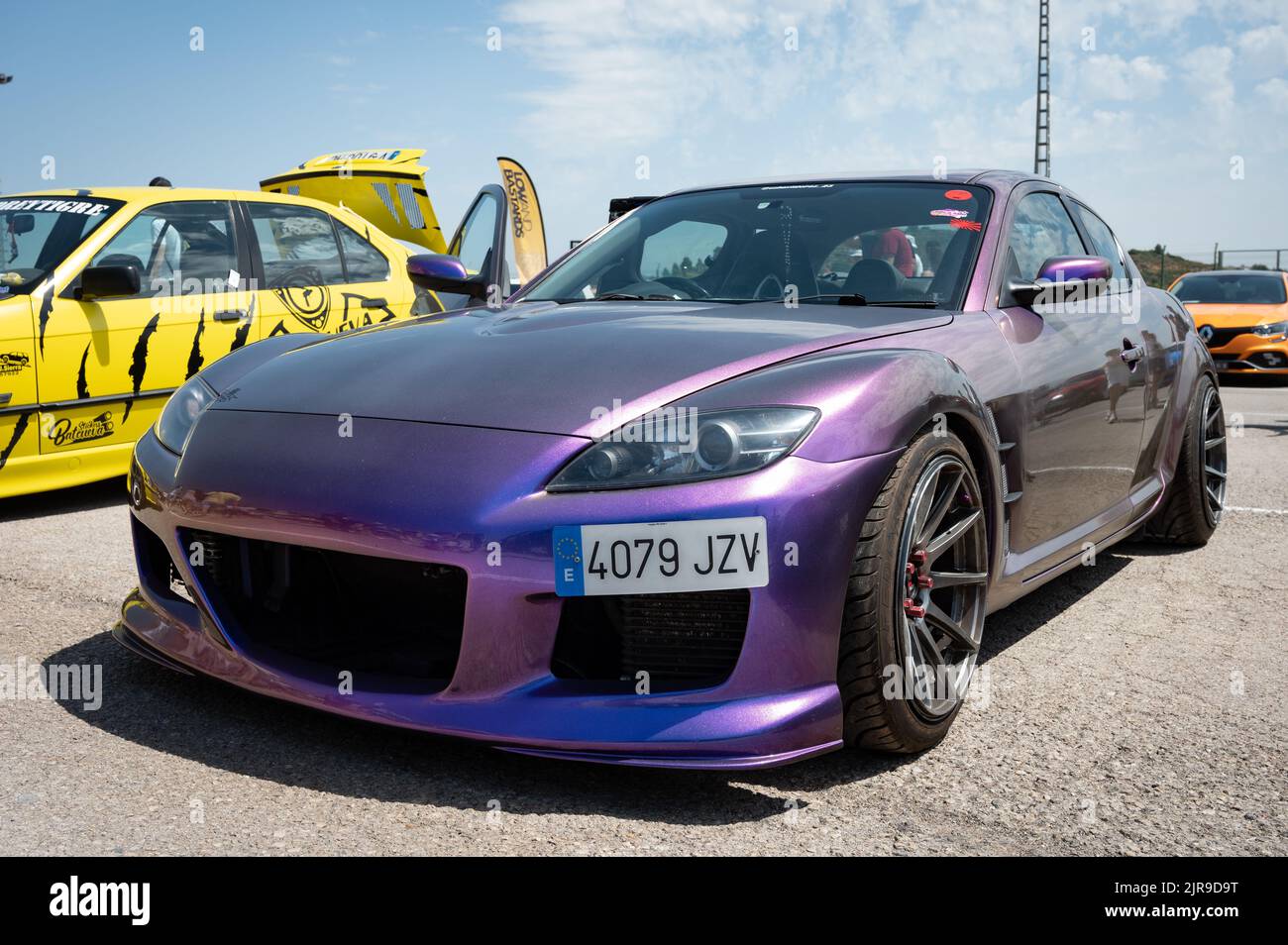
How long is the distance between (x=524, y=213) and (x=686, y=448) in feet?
30.3

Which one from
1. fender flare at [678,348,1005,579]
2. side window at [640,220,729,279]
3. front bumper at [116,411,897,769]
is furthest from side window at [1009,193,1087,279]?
front bumper at [116,411,897,769]

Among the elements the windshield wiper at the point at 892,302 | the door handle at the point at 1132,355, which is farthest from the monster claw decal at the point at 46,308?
the door handle at the point at 1132,355

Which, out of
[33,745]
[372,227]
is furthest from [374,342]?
[372,227]

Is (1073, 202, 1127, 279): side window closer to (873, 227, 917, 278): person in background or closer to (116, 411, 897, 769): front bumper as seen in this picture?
(873, 227, 917, 278): person in background

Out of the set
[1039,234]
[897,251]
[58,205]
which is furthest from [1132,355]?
[58,205]

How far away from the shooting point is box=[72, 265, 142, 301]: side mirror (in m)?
5.86

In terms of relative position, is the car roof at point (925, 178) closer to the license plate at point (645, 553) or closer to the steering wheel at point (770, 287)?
the steering wheel at point (770, 287)

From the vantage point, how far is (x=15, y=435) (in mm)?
5633

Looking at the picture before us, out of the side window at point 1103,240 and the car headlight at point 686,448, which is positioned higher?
the side window at point 1103,240

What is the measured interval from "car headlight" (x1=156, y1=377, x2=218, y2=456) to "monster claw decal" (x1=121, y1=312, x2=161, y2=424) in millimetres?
2924

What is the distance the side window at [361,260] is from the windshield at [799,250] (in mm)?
3467

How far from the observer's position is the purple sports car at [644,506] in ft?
8.01

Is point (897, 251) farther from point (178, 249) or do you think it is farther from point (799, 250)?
point (178, 249)
